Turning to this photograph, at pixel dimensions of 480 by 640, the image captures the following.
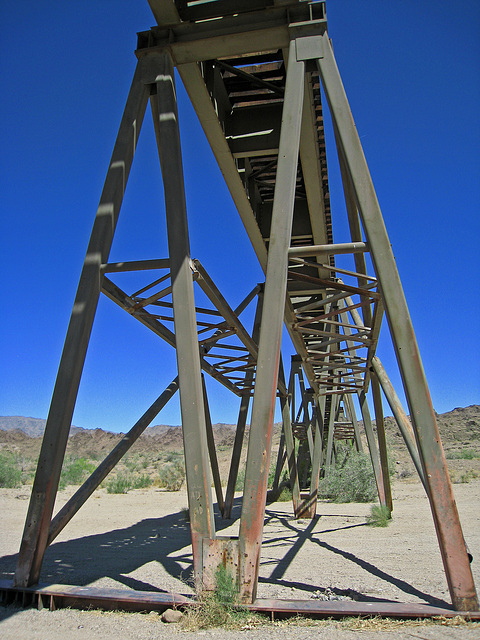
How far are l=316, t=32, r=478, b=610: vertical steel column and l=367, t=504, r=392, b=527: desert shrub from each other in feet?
20.3

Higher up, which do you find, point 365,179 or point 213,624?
point 365,179

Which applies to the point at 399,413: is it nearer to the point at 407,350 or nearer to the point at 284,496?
the point at 407,350

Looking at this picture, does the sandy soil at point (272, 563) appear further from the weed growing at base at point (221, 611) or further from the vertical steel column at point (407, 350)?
the vertical steel column at point (407, 350)

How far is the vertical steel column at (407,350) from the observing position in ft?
12.1

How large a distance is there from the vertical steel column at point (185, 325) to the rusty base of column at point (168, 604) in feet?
1.40

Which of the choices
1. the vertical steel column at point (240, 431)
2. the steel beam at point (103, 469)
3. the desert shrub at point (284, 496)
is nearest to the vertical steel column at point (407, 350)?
the steel beam at point (103, 469)

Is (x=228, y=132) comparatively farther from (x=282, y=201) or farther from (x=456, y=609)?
(x=456, y=609)

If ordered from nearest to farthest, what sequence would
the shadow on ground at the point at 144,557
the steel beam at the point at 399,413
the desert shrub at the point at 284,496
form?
the shadow on ground at the point at 144,557, the steel beam at the point at 399,413, the desert shrub at the point at 284,496

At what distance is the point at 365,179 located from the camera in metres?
4.55

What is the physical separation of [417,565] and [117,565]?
146 inches

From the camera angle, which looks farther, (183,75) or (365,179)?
(183,75)

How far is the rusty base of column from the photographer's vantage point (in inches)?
139

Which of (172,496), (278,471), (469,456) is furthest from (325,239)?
(469,456)

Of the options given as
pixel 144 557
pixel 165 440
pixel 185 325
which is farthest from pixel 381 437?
pixel 165 440
